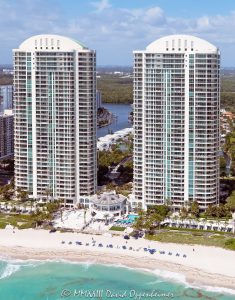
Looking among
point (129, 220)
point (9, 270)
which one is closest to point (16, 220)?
point (9, 270)

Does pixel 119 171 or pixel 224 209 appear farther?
pixel 119 171

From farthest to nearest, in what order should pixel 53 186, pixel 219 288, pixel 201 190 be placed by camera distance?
1. pixel 53 186
2. pixel 201 190
3. pixel 219 288

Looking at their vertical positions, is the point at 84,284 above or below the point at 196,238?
below

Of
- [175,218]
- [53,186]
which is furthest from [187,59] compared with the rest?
[53,186]

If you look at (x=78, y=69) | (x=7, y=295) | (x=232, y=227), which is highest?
(x=78, y=69)

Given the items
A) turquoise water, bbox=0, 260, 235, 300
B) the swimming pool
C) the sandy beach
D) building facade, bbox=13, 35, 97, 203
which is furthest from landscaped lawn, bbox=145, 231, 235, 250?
building facade, bbox=13, 35, 97, 203

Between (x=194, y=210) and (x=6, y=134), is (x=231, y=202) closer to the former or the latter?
(x=194, y=210)

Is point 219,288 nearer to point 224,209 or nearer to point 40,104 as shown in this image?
point 224,209
